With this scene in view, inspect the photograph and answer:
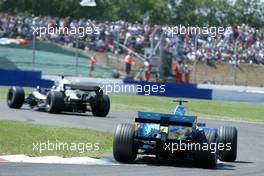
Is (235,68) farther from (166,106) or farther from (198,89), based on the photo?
(166,106)

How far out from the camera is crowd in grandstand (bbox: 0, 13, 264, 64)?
36.9 metres

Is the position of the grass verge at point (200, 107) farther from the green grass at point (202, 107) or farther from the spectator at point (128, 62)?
the spectator at point (128, 62)


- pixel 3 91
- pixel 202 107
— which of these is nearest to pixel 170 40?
pixel 202 107

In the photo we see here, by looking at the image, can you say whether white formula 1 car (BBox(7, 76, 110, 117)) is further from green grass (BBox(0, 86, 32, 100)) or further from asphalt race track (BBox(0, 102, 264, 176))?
green grass (BBox(0, 86, 32, 100))

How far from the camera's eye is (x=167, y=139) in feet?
41.3

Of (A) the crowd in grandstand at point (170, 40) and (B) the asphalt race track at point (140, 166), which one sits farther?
(A) the crowd in grandstand at point (170, 40)

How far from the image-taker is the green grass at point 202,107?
27.0m

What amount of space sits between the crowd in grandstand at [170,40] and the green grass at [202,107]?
3.18 meters

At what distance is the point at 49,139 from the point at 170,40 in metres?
24.5

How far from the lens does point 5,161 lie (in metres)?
12.3

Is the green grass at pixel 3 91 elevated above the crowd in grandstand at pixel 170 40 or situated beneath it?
situated beneath

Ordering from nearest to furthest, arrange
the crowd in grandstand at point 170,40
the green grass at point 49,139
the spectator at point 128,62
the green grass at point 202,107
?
1. the green grass at point 49,139
2. the green grass at point 202,107
3. the crowd in grandstand at point 170,40
4. the spectator at point 128,62

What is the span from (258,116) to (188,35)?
11.2m

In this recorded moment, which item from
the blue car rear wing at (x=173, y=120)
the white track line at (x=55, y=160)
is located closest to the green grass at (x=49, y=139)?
the white track line at (x=55, y=160)
